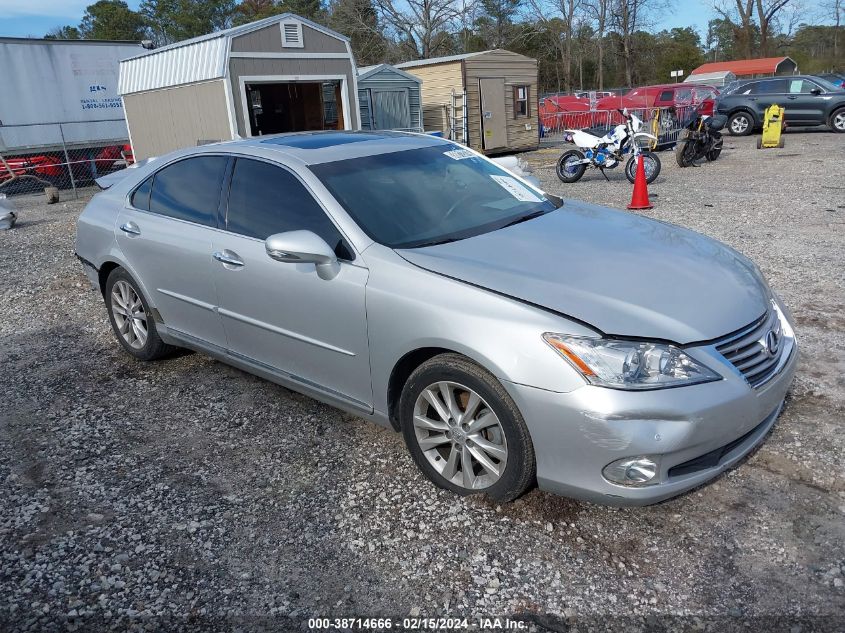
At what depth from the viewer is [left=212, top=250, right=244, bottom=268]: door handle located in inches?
146

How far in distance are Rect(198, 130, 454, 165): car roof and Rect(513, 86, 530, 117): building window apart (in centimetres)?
1839

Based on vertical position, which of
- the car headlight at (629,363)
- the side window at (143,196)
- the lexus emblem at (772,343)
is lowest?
the lexus emblem at (772,343)

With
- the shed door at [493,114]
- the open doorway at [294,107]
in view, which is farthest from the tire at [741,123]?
the open doorway at [294,107]

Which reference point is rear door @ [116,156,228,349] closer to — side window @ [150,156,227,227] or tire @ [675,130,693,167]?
side window @ [150,156,227,227]

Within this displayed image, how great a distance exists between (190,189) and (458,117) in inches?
655

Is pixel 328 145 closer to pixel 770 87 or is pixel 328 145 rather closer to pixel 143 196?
pixel 143 196

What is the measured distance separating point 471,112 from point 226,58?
827 cm

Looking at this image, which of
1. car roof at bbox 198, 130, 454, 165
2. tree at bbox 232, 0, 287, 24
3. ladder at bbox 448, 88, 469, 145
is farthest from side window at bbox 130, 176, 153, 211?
tree at bbox 232, 0, 287, 24

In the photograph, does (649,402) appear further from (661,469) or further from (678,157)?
(678,157)

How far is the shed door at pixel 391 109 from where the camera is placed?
18.3 m

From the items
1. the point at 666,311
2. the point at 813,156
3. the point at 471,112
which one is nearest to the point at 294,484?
the point at 666,311

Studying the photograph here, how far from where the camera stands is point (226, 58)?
1397 centimetres

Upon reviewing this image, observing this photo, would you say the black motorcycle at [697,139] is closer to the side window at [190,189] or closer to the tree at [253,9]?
the side window at [190,189]

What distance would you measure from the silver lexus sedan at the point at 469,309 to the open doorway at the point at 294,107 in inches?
589
